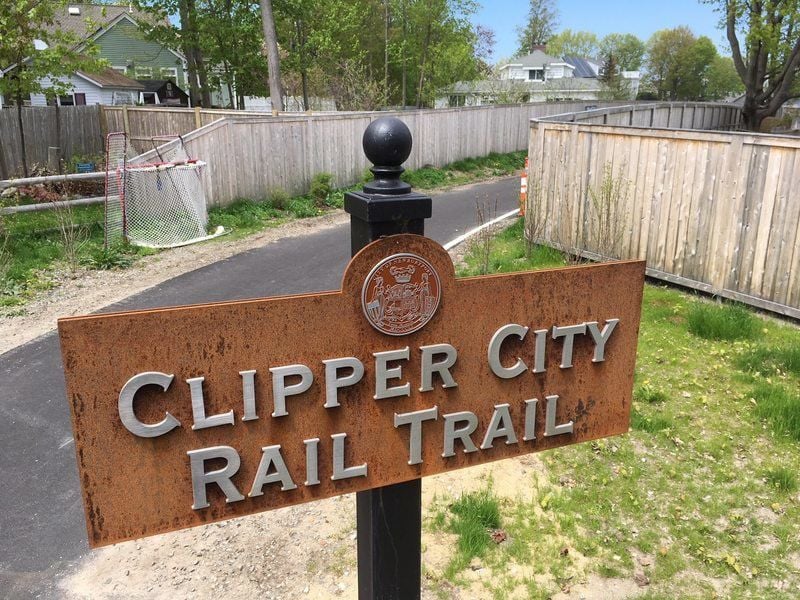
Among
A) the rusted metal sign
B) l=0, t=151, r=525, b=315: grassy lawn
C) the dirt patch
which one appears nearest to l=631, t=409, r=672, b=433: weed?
the rusted metal sign

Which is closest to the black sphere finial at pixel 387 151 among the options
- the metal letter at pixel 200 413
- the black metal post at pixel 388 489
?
the black metal post at pixel 388 489

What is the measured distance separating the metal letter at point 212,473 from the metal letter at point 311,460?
0.18m

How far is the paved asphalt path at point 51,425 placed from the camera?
3816 millimetres

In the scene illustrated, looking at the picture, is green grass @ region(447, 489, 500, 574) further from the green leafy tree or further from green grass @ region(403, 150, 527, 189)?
the green leafy tree

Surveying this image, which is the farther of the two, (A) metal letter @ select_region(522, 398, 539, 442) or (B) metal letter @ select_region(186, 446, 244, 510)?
(A) metal letter @ select_region(522, 398, 539, 442)

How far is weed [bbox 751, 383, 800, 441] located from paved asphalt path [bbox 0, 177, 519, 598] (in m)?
4.72

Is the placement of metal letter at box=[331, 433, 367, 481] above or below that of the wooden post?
below

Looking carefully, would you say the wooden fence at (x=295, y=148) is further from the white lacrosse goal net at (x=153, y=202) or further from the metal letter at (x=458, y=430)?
the metal letter at (x=458, y=430)

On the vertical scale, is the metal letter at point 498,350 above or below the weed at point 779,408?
above

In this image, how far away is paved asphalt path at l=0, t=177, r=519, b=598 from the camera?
3.82m

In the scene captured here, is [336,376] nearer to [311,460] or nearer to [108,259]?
[311,460]

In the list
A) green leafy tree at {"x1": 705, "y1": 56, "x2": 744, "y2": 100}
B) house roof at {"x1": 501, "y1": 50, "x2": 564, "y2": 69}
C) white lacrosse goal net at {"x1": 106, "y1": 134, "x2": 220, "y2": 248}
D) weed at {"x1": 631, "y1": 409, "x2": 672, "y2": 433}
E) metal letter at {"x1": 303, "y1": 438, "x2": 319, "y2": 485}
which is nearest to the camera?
metal letter at {"x1": 303, "y1": 438, "x2": 319, "y2": 485}

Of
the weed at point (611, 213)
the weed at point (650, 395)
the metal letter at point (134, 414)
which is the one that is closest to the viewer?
the metal letter at point (134, 414)

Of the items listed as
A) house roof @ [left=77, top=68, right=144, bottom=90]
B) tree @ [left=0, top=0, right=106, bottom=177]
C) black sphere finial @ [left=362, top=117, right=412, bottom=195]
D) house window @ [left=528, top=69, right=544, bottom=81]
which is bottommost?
black sphere finial @ [left=362, top=117, right=412, bottom=195]
